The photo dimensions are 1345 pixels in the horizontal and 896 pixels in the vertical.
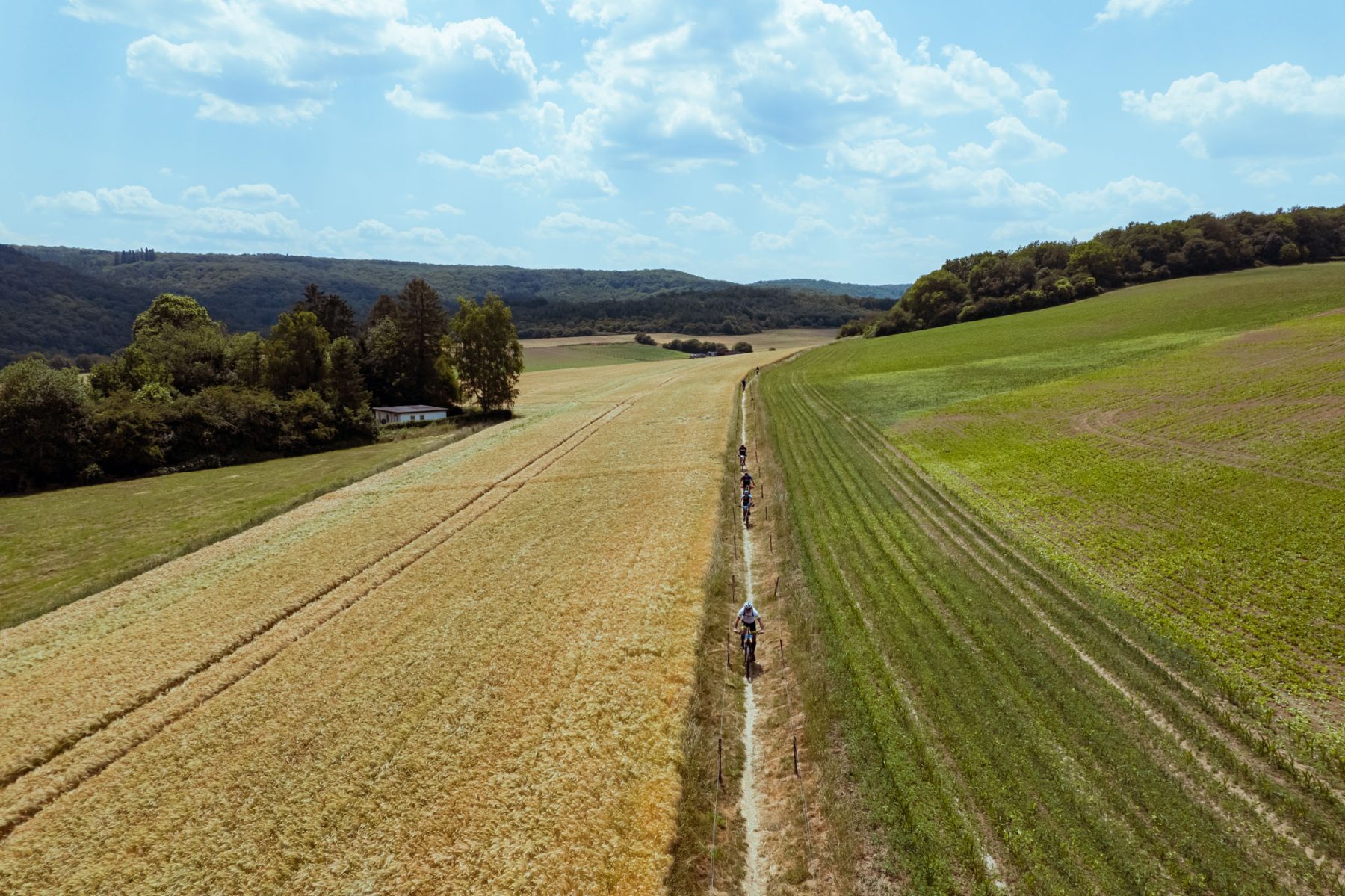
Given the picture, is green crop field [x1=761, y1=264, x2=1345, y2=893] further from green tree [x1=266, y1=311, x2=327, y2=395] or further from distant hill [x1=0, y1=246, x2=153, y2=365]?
distant hill [x1=0, y1=246, x2=153, y2=365]

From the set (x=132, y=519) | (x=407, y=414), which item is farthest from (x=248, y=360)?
(x=132, y=519)

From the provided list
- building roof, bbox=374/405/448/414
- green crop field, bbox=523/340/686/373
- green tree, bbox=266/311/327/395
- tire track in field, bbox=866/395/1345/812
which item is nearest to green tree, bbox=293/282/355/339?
green tree, bbox=266/311/327/395

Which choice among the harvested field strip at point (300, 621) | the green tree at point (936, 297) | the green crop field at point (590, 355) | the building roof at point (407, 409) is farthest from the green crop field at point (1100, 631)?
the green crop field at point (590, 355)

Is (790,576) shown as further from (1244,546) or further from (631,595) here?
(1244,546)

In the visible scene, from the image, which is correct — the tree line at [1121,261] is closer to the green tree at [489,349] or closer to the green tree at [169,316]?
the green tree at [489,349]

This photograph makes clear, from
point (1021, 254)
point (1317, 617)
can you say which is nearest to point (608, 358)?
point (1021, 254)
